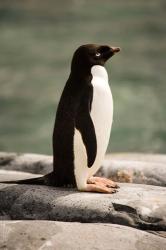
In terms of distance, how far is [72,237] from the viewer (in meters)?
3.18

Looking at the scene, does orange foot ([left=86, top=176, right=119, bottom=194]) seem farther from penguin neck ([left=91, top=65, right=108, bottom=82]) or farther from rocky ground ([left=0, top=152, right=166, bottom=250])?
penguin neck ([left=91, top=65, right=108, bottom=82])

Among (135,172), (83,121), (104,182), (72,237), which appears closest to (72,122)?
(83,121)

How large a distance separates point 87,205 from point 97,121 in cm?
47

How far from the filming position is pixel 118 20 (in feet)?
68.5

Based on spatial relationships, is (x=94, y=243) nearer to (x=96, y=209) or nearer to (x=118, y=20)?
(x=96, y=209)

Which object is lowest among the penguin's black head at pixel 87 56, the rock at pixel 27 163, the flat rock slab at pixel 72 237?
the flat rock slab at pixel 72 237

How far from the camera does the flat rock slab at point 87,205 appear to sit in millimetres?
3471

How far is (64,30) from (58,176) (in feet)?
52.4

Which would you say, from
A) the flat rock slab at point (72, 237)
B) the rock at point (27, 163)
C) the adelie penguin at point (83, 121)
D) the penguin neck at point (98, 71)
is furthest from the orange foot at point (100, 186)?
the rock at point (27, 163)

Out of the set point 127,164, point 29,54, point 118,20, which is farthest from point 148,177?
point 118,20

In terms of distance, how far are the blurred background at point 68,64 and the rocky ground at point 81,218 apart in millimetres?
6175

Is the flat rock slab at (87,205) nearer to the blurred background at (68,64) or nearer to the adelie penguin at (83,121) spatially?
the adelie penguin at (83,121)

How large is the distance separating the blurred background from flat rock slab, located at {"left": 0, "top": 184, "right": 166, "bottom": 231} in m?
6.13

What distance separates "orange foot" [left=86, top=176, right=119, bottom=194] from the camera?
3.74 m
